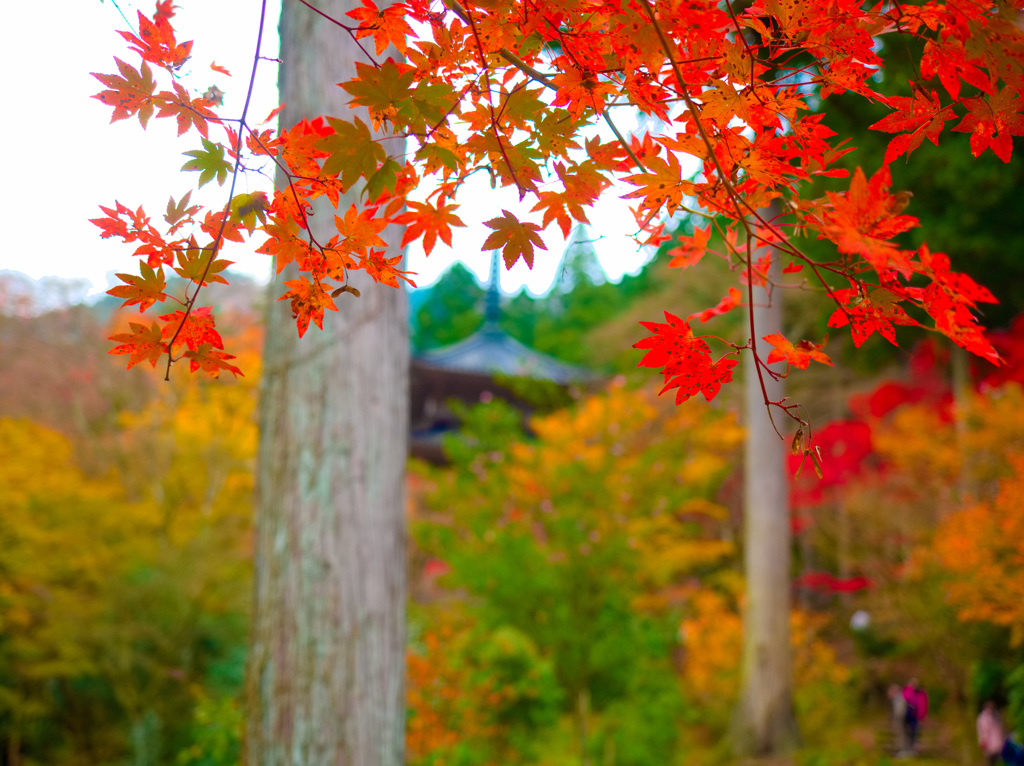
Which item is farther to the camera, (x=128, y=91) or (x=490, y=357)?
(x=490, y=357)

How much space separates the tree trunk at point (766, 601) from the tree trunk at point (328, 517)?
4598mm

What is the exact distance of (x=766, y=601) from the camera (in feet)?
20.7

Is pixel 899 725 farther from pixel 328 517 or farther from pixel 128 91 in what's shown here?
pixel 128 91

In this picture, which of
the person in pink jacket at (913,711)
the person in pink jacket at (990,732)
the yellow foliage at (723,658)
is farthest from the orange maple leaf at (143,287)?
the person in pink jacket at (913,711)

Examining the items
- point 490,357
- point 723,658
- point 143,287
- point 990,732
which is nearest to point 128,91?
point 143,287

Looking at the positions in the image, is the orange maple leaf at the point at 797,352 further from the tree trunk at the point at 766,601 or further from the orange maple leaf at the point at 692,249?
the tree trunk at the point at 766,601

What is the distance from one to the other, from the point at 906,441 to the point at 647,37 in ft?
29.0

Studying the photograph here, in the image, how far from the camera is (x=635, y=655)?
183 inches

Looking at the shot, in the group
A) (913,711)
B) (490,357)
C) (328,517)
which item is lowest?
(913,711)

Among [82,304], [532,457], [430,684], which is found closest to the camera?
[430,684]

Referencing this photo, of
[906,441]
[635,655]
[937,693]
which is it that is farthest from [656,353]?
[937,693]

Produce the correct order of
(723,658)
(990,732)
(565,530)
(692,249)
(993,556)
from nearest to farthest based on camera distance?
(692,249)
(565,530)
(993,556)
(990,732)
(723,658)

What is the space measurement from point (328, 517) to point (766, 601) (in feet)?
17.9

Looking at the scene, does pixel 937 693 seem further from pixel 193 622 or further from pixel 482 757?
pixel 193 622
